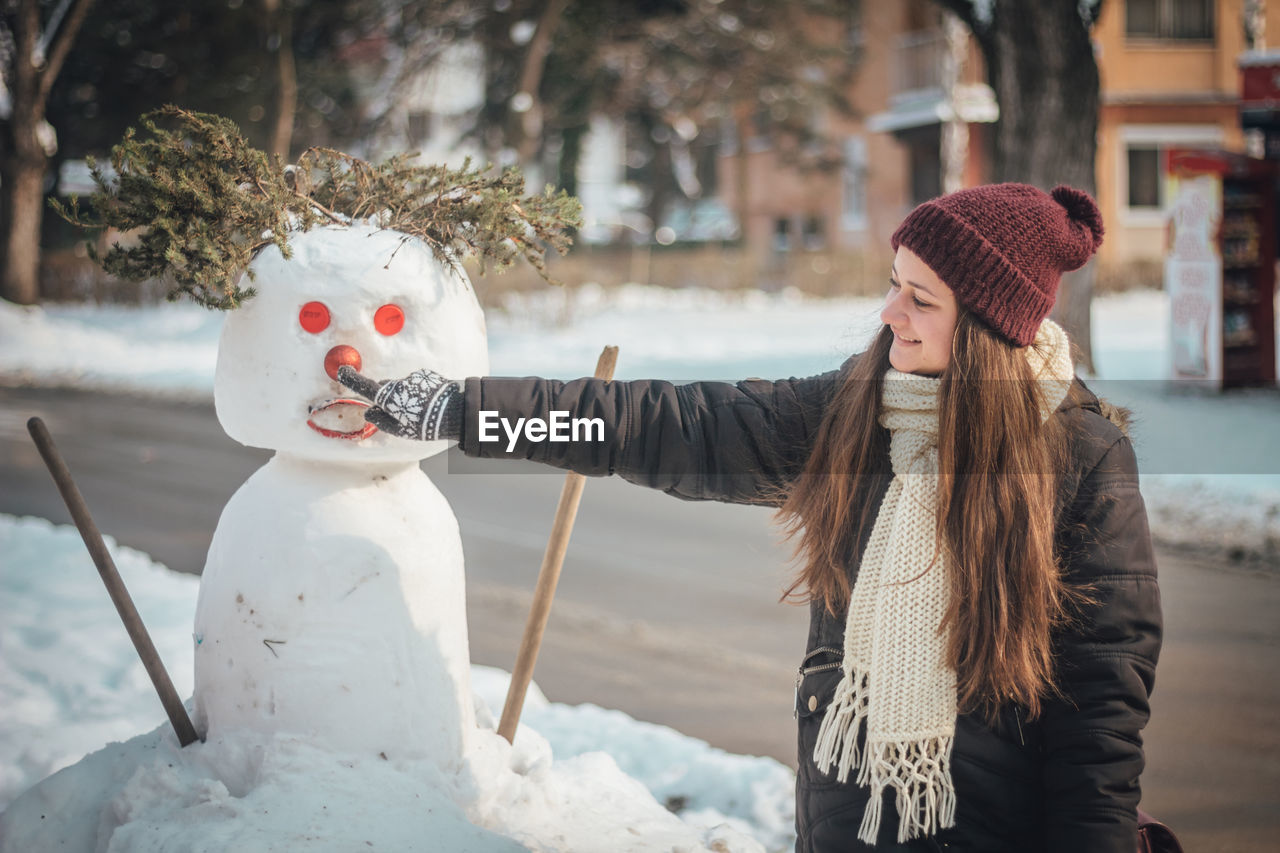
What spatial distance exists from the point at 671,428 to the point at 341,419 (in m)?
0.86

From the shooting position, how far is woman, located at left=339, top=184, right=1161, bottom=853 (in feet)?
6.89

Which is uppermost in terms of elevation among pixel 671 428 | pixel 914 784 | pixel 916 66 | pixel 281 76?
pixel 916 66

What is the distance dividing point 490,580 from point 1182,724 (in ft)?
12.1

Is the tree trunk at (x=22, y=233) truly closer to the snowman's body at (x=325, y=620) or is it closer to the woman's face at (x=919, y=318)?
the snowman's body at (x=325, y=620)

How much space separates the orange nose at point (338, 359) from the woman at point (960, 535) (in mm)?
414

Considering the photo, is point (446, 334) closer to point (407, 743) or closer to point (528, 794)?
point (407, 743)

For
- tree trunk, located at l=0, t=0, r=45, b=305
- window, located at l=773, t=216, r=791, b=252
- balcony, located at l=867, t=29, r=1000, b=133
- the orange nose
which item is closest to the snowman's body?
the orange nose

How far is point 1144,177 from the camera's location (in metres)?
26.5

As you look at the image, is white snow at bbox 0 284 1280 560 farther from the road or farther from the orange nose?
the orange nose

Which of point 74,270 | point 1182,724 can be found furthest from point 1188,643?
point 74,270

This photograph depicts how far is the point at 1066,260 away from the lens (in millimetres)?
2254

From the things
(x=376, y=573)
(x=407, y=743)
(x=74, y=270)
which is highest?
(x=74, y=270)

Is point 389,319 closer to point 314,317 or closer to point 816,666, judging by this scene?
point 314,317

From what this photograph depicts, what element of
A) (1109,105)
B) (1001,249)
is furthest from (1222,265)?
(1109,105)
